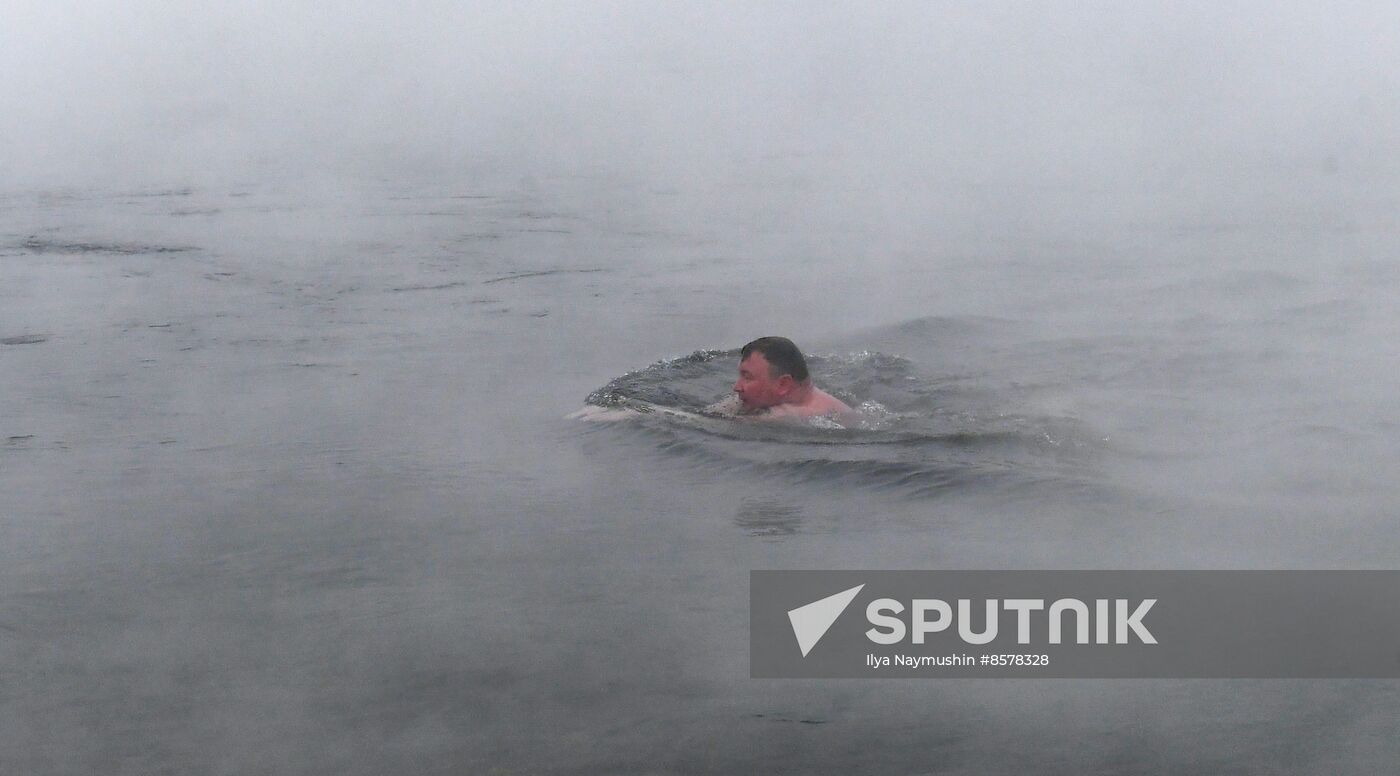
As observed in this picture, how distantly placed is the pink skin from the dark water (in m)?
0.30

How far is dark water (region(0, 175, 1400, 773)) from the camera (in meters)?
4.23

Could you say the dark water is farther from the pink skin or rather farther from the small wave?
the pink skin

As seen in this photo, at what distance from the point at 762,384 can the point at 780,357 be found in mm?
181

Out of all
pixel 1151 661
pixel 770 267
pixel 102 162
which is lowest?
pixel 1151 661

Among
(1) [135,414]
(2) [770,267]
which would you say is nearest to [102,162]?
(2) [770,267]

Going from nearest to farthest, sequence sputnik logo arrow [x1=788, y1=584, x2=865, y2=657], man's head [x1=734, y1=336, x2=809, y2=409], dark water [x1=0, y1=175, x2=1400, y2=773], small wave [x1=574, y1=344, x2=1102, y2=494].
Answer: dark water [x1=0, y1=175, x2=1400, y2=773] → sputnik logo arrow [x1=788, y1=584, x2=865, y2=657] → small wave [x1=574, y1=344, x2=1102, y2=494] → man's head [x1=734, y1=336, x2=809, y2=409]

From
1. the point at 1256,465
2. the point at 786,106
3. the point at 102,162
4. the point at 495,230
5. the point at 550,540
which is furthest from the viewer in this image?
the point at 786,106

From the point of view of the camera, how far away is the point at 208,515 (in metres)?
6.21

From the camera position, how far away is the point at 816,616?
507 cm

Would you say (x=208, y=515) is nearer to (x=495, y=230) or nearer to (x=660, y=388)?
(x=660, y=388)

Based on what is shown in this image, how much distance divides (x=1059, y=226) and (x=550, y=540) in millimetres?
11943

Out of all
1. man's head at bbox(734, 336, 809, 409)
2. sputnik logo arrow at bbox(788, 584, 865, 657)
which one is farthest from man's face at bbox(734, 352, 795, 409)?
sputnik logo arrow at bbox(788, 584, 865, 657)

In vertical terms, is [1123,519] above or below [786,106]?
below

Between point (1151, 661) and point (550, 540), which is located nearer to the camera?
point (1151, 661)
